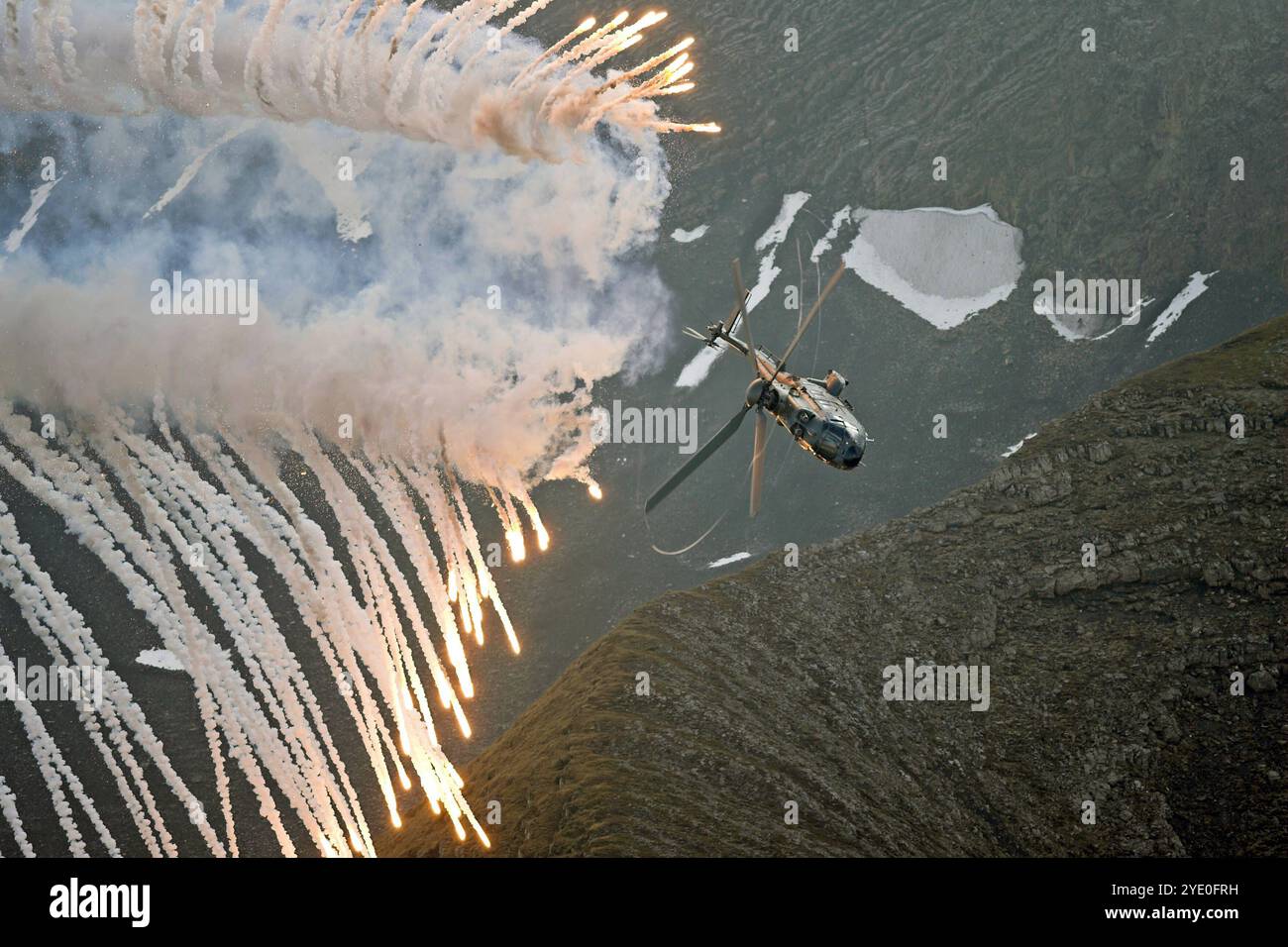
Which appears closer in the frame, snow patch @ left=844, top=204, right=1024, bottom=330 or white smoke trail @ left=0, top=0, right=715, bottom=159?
white smoke trail @ left=0, top=0, right=715, bottom=159

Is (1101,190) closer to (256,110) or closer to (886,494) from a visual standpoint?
(886,494)

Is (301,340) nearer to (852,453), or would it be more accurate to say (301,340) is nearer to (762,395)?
(762,395)

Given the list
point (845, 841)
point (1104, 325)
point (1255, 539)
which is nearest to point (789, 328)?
point (1104, 325)

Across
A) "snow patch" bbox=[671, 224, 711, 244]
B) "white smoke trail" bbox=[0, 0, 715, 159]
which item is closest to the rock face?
"white smoke trail" bbox=[0, 0, 715, 159]

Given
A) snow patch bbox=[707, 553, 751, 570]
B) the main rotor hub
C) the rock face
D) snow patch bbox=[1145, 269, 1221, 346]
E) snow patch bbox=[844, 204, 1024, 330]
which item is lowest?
the rock face

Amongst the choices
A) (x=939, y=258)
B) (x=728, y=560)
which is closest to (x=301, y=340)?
(x=728, y=560)

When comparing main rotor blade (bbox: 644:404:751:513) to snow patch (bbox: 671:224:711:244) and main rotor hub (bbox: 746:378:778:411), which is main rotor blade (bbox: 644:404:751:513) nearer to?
main rotor hub (bbox: 746:378:778:411)

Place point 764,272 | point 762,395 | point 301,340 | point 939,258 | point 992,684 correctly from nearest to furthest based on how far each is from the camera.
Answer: point 762,395
point 992,684
point 301,340
point 764,272
point 939,258

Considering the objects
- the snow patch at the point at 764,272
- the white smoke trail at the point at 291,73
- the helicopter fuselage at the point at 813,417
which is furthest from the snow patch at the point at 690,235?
the helicopter fuselage at the point at 813,417

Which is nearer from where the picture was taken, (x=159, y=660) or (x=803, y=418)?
(x=803, y=418)
